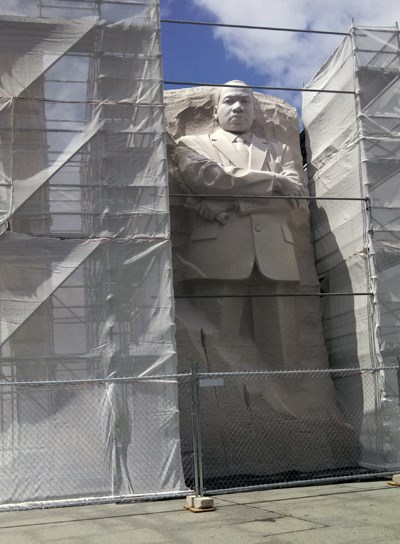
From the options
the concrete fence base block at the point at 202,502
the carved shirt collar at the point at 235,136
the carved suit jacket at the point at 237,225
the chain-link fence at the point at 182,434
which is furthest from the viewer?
the carved shirt collar at the point at 235,136

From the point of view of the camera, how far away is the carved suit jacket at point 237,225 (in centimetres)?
941

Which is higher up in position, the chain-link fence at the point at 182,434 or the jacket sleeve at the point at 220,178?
the jacket sleeve at the point at 220,178

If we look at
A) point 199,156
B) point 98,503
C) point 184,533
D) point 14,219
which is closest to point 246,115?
point 199,156

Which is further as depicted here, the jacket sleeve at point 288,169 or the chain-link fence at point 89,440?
the jacket sleeve at point 288,169

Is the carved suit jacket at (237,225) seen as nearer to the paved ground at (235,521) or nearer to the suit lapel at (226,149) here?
the suit lapel at (226,149)

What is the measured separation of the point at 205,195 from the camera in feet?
30.7

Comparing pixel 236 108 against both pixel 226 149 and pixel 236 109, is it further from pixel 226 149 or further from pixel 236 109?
pixel 226 149

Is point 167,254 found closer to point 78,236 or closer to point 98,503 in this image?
point 78,236

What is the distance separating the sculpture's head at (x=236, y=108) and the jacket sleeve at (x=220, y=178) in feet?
2.77

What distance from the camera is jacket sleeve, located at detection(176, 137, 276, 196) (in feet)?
30.9

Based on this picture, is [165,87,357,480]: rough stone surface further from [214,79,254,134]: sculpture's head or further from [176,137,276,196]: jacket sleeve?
[214,79,254,134]: sculpture's head

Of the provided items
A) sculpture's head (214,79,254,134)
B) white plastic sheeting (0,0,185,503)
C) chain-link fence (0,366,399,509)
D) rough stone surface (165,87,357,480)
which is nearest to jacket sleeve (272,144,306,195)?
sculpture's head (214,79,254,134)

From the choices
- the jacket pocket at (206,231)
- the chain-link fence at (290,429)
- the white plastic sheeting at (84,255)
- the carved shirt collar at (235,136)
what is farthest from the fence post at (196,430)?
the carved shirt collar at (235,136)

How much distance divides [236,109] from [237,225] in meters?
1.69
